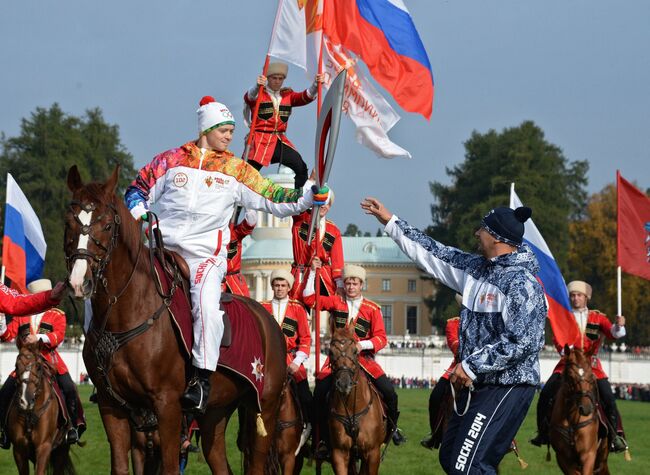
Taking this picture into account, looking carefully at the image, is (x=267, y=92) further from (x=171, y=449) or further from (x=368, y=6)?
(x=171, y=449)

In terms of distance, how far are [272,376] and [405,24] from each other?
5.02 meters

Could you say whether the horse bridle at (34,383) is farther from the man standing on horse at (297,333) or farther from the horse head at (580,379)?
the horse head at (580,379)

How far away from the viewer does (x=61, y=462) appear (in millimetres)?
14711

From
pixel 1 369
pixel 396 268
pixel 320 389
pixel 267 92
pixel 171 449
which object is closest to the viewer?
pixel 171 449

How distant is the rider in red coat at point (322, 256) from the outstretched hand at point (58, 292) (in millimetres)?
6039

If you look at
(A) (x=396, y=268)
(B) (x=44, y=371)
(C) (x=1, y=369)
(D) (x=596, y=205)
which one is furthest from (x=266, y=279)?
(B) (x=44, y=371)

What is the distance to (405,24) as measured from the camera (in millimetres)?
13883

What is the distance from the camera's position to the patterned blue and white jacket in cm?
821

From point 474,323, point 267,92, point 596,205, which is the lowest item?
point 474,323

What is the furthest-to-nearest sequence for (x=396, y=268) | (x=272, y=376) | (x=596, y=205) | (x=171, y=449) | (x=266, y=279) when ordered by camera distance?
(x=396, y=268)
(x=266, y=279)
(x=596, y=205)
(x=272, y=376)
(x=171, y=449)

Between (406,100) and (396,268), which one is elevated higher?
(396,268)

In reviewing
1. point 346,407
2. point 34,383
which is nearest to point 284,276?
point 346,407

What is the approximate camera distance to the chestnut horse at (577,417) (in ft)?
48.8

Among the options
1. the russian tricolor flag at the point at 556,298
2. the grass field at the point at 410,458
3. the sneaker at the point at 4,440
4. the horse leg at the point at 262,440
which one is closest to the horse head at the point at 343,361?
the horse leg at the point at 262,440
